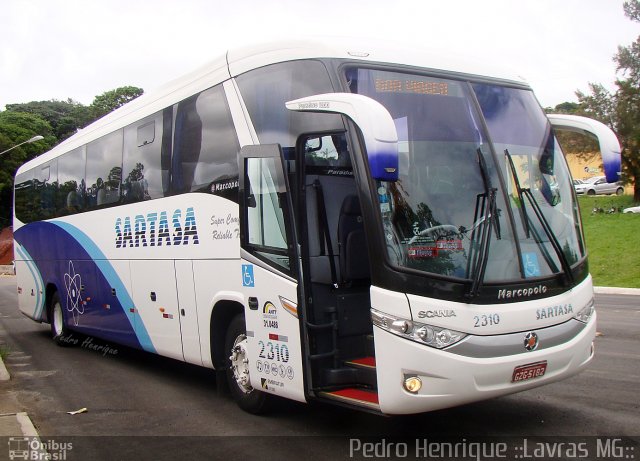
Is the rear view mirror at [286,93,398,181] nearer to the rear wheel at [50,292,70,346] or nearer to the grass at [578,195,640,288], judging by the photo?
the rear wheel at [50,292,70,346]

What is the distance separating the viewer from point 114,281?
10523mm

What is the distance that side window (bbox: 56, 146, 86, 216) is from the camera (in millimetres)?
11969

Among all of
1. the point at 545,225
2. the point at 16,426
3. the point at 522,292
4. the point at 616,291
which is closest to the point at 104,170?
the point at 16,426

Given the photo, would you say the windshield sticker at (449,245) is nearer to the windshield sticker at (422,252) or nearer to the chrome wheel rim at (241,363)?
the windshield sticker at (422,252)

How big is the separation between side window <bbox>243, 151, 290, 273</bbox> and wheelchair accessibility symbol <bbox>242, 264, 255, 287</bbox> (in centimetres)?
20

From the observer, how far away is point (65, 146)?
43.3 ft

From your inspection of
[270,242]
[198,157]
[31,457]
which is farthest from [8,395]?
[270,242]

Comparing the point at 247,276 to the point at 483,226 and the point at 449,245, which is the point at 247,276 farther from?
the point at 483,226

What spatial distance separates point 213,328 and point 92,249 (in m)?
4.30

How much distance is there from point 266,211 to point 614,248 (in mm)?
22942

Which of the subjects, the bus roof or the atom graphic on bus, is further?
the atom graphic on bus

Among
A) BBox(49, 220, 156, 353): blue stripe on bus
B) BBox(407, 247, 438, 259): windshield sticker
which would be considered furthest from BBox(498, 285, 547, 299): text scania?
BBox(49, 220, 156, 353): blue stripe on bus

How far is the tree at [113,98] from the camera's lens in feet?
233

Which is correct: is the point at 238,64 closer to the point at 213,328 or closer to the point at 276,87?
the point at 276,87
